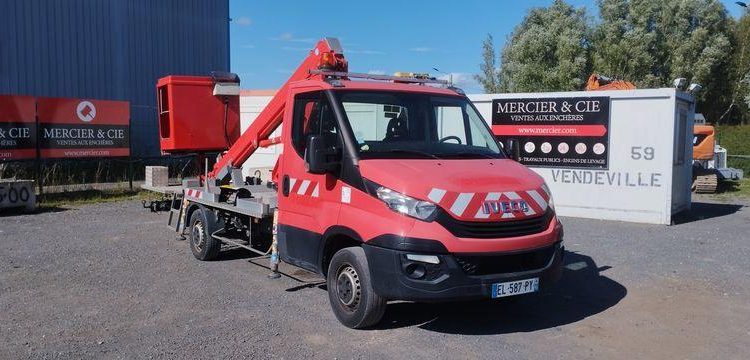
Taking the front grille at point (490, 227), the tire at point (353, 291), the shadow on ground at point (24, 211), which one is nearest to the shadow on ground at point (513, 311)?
the tire at point (353, 291)

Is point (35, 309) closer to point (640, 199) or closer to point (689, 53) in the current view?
point (640, 199)

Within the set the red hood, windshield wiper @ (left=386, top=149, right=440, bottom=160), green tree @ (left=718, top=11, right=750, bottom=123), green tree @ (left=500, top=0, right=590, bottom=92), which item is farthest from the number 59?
green tree @ (left=718, top=11, right=750, bottom=123)

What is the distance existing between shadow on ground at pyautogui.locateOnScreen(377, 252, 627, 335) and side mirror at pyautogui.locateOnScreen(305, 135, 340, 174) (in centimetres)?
158

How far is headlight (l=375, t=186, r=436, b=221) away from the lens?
551 centimetres

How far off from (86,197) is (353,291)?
41.3 feet

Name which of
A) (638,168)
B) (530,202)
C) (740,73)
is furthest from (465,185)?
(740,73)

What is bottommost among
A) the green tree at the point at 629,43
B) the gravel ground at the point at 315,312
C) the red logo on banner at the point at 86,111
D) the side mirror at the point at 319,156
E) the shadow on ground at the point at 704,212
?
the gravel ground at the point at 315,312

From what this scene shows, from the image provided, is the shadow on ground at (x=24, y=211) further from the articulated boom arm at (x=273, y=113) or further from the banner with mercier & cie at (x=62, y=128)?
the articulated boom arm at (x=273, y=113)

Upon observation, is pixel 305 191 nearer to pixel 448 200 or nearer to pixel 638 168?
pixel 448 200

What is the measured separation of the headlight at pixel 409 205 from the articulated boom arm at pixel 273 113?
194cm

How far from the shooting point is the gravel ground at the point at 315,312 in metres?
5.62

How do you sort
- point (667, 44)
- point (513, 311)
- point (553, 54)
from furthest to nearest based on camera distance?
point (553, 54)
point (667, 44)
point (513, 311)

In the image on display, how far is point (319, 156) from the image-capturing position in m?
6.07

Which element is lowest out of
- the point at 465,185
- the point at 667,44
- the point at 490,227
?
the point at 490,227
